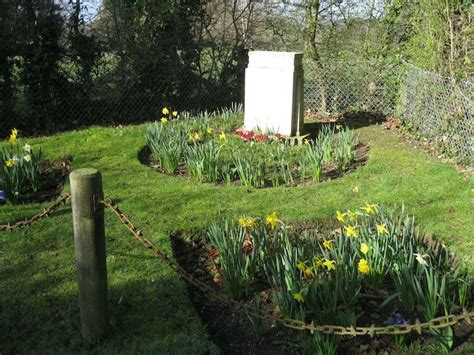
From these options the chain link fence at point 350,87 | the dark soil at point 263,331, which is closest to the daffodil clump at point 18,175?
the dark soil at point 263,331

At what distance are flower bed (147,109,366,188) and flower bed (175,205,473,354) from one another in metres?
1.97

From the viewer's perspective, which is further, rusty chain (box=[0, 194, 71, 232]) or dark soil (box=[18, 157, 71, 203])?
dark soil (box=[18, 157, 71, 203])

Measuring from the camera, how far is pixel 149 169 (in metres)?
6.56

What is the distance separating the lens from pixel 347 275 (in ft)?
10.8

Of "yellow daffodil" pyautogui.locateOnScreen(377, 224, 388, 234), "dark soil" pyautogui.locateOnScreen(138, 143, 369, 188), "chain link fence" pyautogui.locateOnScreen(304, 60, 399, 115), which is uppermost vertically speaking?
"chain link fence" pyautogui.locateOnScreen(304, 60, 399, 115)

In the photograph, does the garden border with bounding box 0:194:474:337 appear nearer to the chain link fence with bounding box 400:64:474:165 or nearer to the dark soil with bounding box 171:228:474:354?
the dark soil with bounding box 171:228:474:354

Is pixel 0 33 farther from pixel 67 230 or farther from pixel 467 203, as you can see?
pixel 467 203

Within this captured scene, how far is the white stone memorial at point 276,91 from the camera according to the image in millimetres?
7934

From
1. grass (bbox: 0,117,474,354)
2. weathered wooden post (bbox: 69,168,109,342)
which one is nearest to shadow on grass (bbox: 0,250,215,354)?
grass (bbox: 0,117,474,354)

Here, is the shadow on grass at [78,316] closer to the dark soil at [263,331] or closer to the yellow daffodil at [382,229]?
the dark soil at [263,331]

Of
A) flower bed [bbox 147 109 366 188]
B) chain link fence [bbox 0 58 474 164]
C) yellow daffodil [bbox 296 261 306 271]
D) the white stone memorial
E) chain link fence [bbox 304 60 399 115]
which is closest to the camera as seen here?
yellow daffodil [bbox 296 261 306 271]

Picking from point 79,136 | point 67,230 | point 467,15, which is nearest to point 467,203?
point 467,15

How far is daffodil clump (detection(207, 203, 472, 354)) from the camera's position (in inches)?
123

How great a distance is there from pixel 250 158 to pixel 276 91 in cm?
221
